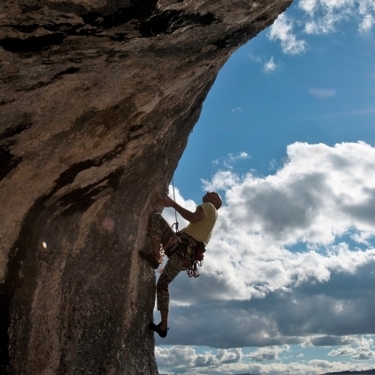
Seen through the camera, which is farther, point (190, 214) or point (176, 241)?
point (176, 241)

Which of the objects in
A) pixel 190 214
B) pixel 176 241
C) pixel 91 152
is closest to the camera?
pixel 91 152

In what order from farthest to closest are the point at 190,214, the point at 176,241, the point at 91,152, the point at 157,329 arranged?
1. the point at 157,329
2. the point at 176,241
3. the point at 190,214
4. the point at 91,152

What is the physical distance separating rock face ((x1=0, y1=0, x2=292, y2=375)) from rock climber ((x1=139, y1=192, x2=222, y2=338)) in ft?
0.81

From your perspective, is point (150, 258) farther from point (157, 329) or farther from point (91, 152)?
point (91, 152)

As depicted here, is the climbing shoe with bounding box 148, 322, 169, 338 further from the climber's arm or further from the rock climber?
the climber's arm

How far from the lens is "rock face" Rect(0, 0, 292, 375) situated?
5.59 m

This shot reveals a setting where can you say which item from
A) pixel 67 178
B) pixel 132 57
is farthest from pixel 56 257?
pixel 132 57

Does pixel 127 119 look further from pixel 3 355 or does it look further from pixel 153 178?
pixel 3 355

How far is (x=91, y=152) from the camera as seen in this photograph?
7562 millimetres

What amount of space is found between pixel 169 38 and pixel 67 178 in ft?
8.38

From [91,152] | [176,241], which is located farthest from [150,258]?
[91,152]

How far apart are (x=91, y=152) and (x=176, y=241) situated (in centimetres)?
258

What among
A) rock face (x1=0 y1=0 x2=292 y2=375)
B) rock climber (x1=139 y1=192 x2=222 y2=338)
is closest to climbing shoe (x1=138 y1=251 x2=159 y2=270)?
rock climber (x1=139 y1=192 x2=222 y2=338)

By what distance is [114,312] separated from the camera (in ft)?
29.6
